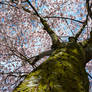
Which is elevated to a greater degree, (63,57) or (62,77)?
(63,57)

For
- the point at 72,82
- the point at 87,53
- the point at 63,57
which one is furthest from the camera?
the point at 87,53

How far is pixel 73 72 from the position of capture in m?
1.46

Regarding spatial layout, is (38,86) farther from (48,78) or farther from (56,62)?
(56,62)

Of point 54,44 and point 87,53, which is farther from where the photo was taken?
point 54,44

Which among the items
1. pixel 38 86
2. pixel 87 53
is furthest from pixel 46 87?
pixel 87 53

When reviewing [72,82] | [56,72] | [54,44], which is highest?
[54,44]

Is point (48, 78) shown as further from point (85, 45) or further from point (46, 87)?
point (85, 45)

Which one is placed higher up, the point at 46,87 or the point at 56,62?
the point at 56,62

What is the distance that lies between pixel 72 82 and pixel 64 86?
16cm

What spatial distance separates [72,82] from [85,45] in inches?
74.5

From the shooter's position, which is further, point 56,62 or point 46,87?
point 56,62

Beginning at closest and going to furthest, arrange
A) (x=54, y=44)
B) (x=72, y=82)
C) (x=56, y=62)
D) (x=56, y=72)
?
(x=72, y=82) → (x=56, y=72) → (x=56, y=62) → (x=54, y=44)

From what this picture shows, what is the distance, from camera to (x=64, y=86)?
3.80ft

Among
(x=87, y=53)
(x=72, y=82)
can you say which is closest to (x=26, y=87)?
(x=72, y=82)
